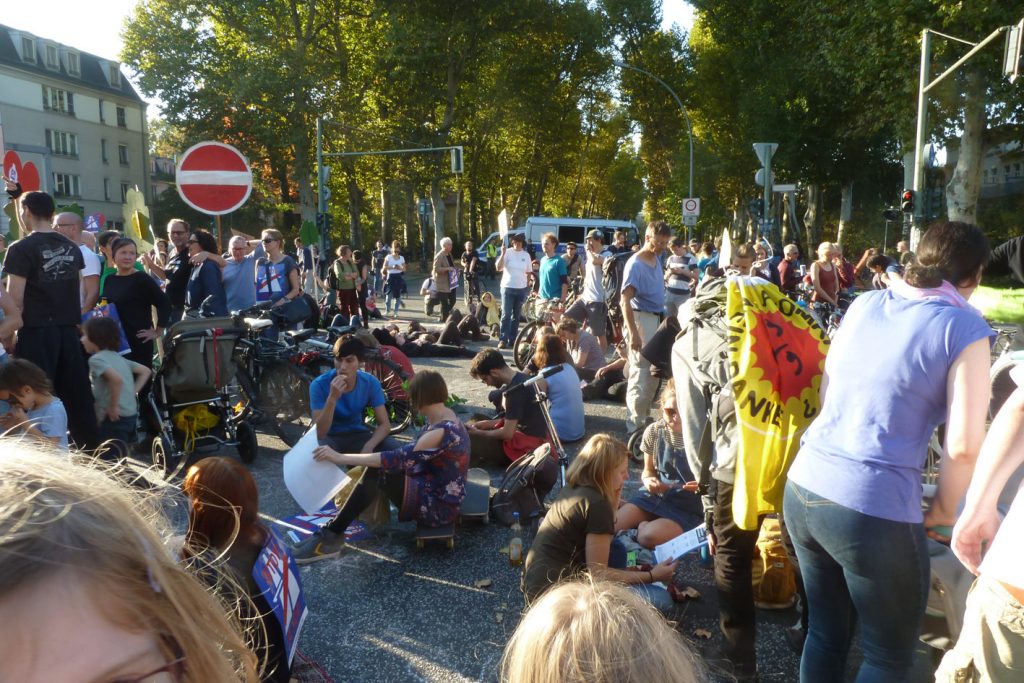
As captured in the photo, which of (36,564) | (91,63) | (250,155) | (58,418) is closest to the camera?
(36,564)

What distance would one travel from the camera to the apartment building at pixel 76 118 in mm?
49062

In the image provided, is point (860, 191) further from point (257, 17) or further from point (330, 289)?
point (330, 289)

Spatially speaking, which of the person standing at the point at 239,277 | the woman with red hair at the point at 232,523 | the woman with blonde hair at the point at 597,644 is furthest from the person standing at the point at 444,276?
the woman with blonde hair at the point at 597,644

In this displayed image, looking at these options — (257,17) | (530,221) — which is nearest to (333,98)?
(257,17)

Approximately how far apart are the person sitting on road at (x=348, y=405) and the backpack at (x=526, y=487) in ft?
2.89

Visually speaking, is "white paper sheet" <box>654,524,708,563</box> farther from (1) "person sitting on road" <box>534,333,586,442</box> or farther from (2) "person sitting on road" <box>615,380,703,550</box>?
(1) "person sitting on road" <box>534,333,586,442</box>

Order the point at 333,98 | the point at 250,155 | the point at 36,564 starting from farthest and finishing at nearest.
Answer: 1. the point at 250,155
2. the point at 333,98
3. the point at 36,564

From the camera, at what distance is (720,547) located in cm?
317

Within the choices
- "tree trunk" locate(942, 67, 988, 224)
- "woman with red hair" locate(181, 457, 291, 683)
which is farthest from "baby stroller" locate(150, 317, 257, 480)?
"tree trunk" locate(942, 67, 988, 224)

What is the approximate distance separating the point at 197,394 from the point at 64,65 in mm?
57210

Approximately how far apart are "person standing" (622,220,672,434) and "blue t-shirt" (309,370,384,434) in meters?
2.20

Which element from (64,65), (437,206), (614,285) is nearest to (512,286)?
(614,285)

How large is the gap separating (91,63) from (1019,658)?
65547 millimetres

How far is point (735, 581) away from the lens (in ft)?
10.3
